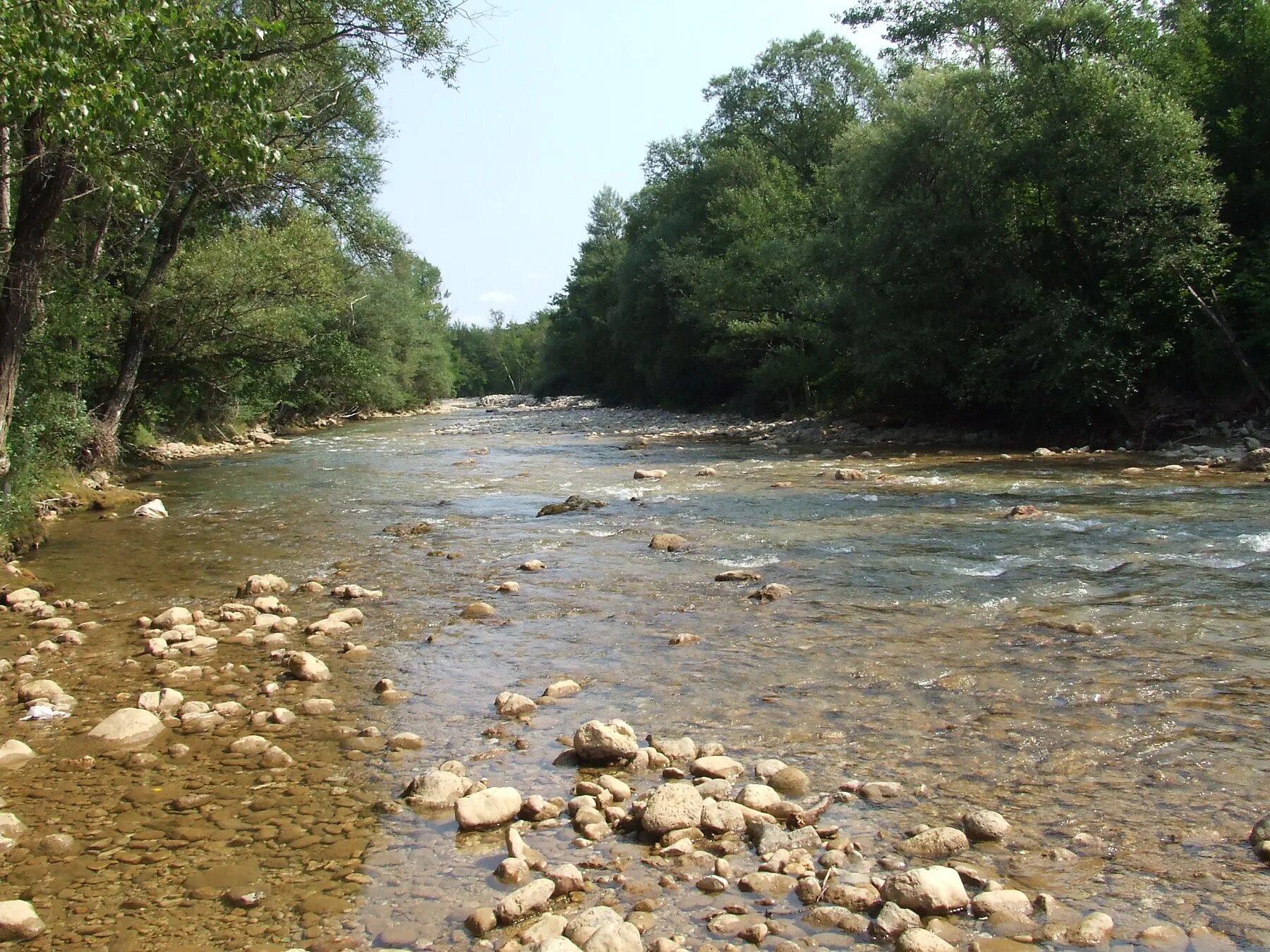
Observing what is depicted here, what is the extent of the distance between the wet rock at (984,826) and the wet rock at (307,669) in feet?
15.3

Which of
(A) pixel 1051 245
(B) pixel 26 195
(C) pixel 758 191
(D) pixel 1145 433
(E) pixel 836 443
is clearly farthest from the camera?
(C) pixel 758 191

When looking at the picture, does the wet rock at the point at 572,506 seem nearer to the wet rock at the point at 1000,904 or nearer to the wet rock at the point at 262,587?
the wet rock at the point at 262,587

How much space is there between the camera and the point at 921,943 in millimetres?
3625

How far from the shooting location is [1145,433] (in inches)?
907

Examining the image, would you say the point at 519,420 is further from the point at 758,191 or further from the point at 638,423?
the point at 758,191

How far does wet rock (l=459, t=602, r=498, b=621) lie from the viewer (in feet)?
30.3

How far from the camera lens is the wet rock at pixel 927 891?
392 cm

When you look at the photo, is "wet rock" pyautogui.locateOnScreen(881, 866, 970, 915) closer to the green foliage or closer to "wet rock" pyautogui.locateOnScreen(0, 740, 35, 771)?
"wet rock" pyautogui.locateOnScreen(0, 740, 35, 771)

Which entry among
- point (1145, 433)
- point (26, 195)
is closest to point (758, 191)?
point (1145, 433)

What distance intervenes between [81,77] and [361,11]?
8.37 meters

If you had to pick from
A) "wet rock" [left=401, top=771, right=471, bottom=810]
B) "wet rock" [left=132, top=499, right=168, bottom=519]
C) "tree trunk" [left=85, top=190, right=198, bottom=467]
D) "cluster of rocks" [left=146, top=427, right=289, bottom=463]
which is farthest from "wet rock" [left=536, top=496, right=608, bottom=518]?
"cluster of rocks" [left=146, top=427, right=289, bottom=463]

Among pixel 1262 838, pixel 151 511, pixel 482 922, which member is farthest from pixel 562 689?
pixel 151 511

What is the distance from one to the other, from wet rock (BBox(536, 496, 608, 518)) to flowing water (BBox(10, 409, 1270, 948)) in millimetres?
497

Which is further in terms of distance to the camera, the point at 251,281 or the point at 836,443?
the point at 836,443
